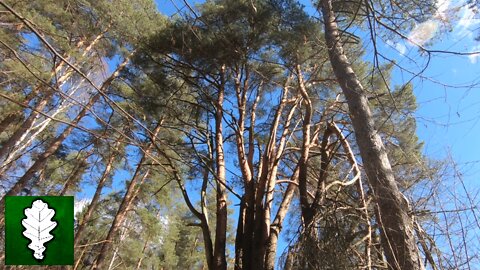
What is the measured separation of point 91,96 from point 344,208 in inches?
274

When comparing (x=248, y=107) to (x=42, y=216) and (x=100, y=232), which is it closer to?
(x=42, y=216)

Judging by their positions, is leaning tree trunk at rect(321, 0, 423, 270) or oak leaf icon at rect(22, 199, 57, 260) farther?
oak leaf icon at rect(22, 199, 57, 260)

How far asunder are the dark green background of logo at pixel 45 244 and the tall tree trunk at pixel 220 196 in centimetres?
162

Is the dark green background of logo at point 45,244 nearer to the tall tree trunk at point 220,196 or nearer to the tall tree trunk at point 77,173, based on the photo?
the tall tree trunk at point 220,196

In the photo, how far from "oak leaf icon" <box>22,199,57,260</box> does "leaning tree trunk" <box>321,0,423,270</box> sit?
2.46 meters

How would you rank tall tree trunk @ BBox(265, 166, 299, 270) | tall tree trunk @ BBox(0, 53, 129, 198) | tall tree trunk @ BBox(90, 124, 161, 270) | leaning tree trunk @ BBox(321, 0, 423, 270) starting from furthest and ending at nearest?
tall tree trunk @ BBox(90, 124, 161, 270) → tall tree trunk @ BBox(0, 53, 129, 198) → tall tree trunk @ BBox(265, 166, 299, 270) → leaning tree trunk @ BBox(321, 0, 423, 270)

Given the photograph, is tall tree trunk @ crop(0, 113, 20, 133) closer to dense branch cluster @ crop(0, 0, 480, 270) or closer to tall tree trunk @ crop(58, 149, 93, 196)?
dense branch cluster @ crop(0, 0, 480, 270)

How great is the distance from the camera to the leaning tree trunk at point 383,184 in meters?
2.48

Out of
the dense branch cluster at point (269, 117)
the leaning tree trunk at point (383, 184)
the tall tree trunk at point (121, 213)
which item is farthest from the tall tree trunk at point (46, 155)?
the leaning tree trunk at point (383, 184)

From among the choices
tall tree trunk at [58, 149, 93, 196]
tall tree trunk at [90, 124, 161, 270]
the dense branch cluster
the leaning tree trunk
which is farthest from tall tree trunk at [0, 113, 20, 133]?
the leaning tree trunk

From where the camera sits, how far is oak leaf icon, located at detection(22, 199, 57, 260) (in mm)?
2865

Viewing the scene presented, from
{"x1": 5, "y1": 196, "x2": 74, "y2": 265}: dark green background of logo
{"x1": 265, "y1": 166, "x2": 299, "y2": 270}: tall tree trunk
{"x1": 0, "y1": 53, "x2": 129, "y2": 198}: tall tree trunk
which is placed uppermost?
{"x1": 0, "y1": 53, "x2": 129, "y2": 198}: tall tree trunk

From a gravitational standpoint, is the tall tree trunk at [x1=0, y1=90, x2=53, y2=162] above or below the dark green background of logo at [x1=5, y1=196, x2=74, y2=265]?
above

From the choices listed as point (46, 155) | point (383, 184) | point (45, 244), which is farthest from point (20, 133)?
point (383, 184)
